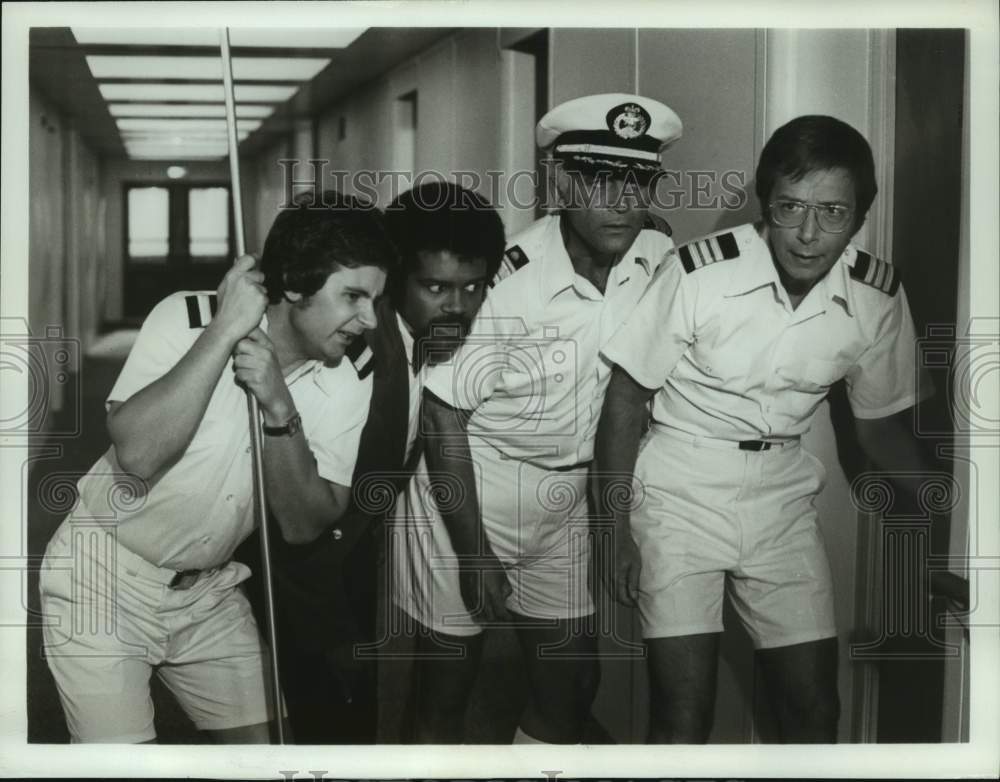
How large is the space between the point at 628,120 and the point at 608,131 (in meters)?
0.05

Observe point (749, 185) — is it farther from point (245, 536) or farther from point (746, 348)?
point (245, 536)

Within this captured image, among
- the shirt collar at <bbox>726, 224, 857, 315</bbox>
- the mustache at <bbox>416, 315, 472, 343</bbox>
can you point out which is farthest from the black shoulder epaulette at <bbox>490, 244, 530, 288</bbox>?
the shirt collar at <bbox>726, 224, 857, 315</bbox>

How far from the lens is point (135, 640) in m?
2.53

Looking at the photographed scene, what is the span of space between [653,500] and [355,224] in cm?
90

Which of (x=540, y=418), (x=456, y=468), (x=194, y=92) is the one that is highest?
(x=194, y=92)

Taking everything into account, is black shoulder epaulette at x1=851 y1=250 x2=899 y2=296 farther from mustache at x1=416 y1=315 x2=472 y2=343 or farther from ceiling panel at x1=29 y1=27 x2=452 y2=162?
ceiling panel at x1=29 y1=27 x2=452 y2=162

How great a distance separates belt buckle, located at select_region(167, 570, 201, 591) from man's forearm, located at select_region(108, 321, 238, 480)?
9.0 inches

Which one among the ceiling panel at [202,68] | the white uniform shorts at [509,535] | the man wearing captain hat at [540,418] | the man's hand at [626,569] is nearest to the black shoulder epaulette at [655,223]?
the man wearing captain hat at [540,418]

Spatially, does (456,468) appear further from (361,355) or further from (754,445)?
(754,445)

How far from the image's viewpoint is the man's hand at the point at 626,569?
2.54m

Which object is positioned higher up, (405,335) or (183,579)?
(405,335)

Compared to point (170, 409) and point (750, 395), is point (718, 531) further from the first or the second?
point (170, 409)

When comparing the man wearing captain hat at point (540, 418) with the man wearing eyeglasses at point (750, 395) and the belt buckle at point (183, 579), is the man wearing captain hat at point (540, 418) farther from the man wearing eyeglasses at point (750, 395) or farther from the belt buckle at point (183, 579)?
the belt buckle at point (183, 579)

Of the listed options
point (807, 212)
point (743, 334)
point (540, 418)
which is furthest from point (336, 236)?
point (807, 212)
